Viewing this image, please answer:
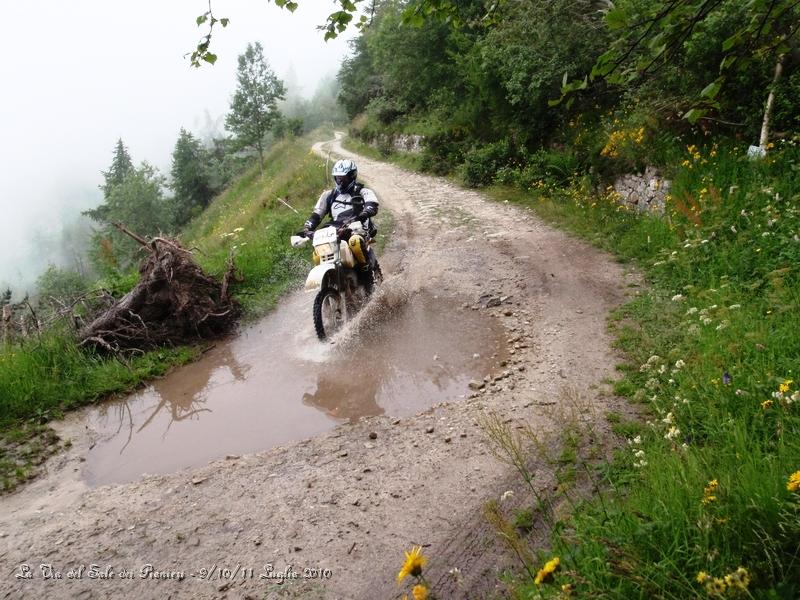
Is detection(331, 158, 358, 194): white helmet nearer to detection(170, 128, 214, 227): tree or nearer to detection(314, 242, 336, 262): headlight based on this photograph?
detection(314, 242, 336, 262): headlight

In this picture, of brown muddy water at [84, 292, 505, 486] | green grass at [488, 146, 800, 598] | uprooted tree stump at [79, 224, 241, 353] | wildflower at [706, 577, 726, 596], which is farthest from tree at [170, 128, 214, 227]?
wildflower at [706, 577, 726, 596]

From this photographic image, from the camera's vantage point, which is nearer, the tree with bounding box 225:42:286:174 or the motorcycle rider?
the motorcycle rider

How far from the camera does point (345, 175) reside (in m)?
8.20

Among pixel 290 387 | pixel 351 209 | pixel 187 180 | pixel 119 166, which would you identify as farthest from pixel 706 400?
pixel 119 166

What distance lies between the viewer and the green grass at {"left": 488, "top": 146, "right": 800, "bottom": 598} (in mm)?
2164

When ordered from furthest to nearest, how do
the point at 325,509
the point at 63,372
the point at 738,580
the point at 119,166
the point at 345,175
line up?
the point at 119,166 → the point at 345,175 → the point at 63,372 → the point at 325,509 → the point at 738,580

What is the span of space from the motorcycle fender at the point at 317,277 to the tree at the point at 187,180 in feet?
146

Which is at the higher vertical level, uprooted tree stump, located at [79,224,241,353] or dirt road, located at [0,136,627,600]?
uprooted tree stump, located at [79,224,241,353]

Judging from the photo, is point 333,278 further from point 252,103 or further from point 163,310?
point 252,103

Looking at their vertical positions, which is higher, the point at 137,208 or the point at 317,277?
the point at 137,208

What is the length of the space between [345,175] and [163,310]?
3.70 m

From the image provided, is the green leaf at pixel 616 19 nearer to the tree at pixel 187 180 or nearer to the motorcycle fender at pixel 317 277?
the motorcycle fender at pixel 317 277

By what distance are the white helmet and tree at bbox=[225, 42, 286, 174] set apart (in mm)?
36509

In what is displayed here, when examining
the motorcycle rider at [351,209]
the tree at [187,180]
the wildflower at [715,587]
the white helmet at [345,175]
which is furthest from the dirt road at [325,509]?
the tree at [187,180]
